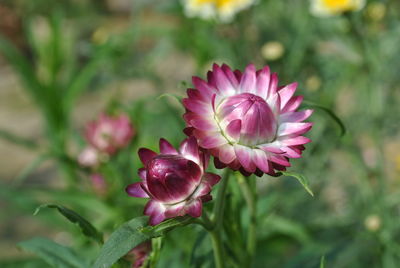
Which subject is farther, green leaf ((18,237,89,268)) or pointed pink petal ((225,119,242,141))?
green leaf ((18,237,89,268))

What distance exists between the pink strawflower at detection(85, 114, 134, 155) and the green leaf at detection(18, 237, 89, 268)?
0.52m

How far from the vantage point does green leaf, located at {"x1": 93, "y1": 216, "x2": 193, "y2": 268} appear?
0.51m

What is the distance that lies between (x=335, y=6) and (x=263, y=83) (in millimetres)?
934

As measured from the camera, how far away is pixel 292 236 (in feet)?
4.52

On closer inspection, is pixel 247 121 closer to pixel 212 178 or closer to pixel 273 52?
pixel 212 178

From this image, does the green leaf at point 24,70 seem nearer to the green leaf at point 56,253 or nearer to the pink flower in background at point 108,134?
the pink flower in background at point 108,134

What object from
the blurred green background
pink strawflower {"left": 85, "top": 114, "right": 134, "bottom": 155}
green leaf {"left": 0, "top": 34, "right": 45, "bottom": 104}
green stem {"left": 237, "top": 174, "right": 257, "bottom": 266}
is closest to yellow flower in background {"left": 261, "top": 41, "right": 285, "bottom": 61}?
the blurred green background

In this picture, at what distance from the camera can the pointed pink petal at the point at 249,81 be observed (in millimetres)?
629

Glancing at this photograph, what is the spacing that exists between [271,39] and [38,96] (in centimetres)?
80

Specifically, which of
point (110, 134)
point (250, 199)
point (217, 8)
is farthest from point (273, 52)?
point (250, 199)

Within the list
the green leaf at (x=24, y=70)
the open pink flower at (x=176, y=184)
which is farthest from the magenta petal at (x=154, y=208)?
the green leaf at (x=24, y=70)

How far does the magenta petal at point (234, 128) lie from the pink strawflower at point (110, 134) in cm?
70

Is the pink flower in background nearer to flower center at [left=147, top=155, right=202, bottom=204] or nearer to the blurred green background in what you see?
the blurred green background

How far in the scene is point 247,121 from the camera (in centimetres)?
57
